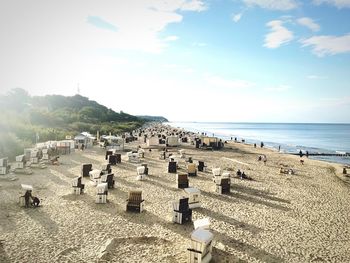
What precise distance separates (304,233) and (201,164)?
13958 millimetres

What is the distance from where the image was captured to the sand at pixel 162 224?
10422 millimetres

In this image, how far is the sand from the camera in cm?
1042

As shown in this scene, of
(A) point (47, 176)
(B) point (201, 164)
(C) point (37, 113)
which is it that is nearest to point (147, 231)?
(A) point (47, 176)

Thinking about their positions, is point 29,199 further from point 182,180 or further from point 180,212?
point 182,180

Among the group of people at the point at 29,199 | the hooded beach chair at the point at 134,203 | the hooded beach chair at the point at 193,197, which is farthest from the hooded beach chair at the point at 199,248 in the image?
the group of people at the point at 29,199

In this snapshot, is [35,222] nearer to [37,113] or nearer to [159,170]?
[159,170]

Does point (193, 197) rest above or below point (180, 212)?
above

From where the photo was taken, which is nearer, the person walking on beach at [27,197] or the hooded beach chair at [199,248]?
the hooded beach chair at [199,248]

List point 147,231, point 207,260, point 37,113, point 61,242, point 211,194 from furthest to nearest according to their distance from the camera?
1. point 37,113
2. point 211,194
3. point 147,231
4. point 61,242
5. point 207,260

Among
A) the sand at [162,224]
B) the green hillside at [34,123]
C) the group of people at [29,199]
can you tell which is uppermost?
the green hillside at [34,123]

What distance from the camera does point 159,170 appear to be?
26.1 metres

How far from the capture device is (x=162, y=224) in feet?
43.0

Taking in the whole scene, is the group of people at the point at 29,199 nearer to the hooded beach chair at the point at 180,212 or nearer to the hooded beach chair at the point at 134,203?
the hooded beach chair at the point at 134,203

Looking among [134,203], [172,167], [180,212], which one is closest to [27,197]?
[134,203]
